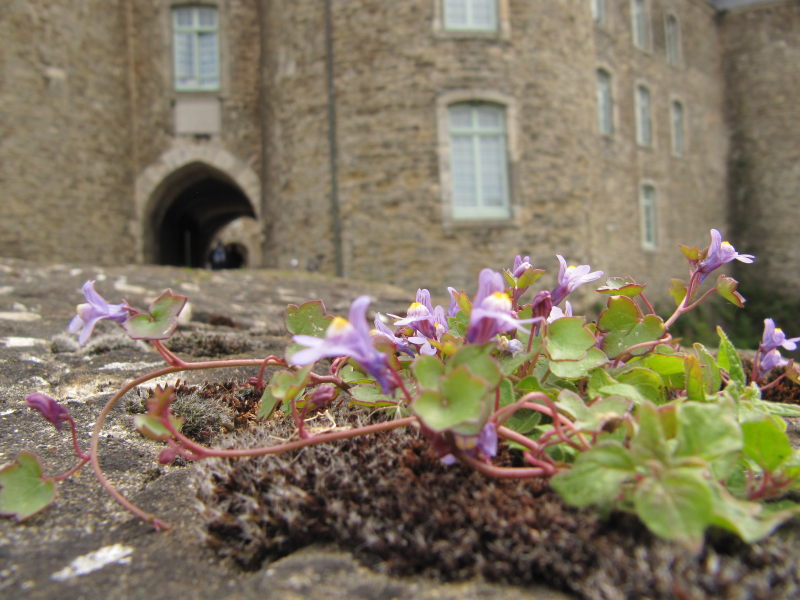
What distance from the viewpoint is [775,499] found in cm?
124

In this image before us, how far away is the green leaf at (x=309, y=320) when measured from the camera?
1575 millimetres

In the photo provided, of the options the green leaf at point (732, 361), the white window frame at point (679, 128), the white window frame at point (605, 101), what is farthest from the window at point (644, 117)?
the green leaf at point (732, 361)

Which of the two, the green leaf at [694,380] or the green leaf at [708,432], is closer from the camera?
the green leaf at [708,432]

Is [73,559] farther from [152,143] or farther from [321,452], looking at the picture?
[152,143]

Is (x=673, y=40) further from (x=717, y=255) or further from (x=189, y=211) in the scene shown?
(x=717, y=255)

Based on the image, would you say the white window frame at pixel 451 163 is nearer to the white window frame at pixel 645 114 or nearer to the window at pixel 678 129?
the white window frame at pixel 645 114

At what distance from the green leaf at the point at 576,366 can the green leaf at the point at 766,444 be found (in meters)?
0.31

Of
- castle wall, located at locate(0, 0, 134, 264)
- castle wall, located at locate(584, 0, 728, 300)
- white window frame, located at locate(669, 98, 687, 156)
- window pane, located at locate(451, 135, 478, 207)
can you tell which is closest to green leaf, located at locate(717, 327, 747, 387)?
window pane, located at locate(451, 135, 478, 207)

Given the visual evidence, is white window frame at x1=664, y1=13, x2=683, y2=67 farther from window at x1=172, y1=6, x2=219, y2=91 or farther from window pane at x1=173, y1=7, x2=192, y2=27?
window pane at x1=173, y1=7, x2=192, y2=27

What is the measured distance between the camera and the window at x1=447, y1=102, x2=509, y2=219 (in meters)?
11.9

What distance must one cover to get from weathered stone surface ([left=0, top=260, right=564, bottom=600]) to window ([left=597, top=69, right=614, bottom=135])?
16278 mm

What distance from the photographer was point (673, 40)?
2109 centimetres

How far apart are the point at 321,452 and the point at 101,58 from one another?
14.2 meters

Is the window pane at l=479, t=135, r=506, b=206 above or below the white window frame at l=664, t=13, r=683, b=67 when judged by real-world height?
below
